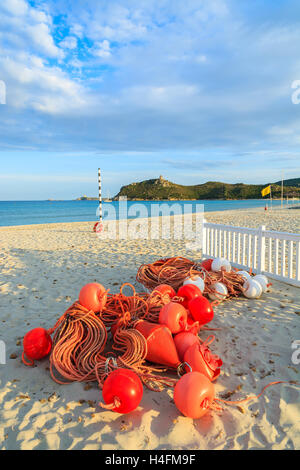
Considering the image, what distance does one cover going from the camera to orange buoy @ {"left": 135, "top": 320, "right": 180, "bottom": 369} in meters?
2.97

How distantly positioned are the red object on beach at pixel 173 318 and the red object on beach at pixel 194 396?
820 millimetres

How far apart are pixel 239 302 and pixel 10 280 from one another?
4.75 metres

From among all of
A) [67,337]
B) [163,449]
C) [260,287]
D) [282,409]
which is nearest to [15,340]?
[67,337]

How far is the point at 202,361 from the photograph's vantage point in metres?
2.72

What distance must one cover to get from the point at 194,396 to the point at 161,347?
76 centimetres

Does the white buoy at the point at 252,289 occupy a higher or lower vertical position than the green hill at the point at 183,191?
lower

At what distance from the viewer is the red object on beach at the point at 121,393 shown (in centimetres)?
228

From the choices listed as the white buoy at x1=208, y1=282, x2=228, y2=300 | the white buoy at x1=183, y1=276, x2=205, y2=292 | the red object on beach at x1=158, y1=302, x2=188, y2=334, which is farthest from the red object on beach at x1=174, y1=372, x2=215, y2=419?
the white buoy at x1=208, y1=282, x2=228, y2=300

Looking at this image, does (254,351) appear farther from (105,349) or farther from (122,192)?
(122,192)

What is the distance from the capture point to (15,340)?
369 centimetres

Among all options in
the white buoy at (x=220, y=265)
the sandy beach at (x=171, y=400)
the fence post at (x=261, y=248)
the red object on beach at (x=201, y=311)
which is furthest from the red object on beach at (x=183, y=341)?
the fence post at (x=261, y=248)

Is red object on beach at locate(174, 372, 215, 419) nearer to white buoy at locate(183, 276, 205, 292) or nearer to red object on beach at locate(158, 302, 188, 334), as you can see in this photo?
red object on beach at locate(158, 302, 188, 334)

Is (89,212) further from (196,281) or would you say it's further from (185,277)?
(196,281)

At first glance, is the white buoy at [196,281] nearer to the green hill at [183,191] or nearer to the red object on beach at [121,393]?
the red object on beach at [121,393]
